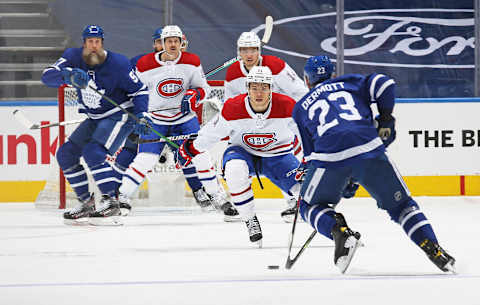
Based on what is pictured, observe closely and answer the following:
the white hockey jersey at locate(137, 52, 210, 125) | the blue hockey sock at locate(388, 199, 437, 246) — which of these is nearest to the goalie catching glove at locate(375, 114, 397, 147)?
the blue hockey sock at locate(388, 199, 437, 246)

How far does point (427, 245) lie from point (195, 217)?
2931mm

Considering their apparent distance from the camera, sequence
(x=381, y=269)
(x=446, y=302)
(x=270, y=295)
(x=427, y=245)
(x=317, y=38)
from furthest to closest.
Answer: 1. (x=317, y=38)
2. (x=381, y=269)
3. (x=427, y=245)
4. (x=270, y=295)
5. (x=446, y=302)

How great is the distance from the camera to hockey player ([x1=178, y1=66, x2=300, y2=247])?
414 cm

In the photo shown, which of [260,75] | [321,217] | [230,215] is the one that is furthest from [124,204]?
[321,217]

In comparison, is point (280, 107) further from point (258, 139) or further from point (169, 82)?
point (169, 82)

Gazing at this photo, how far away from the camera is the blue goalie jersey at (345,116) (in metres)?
3.12

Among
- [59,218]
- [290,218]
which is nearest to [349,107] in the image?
[290,218]

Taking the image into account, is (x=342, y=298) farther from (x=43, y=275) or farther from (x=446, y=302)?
(x=43, y=275)

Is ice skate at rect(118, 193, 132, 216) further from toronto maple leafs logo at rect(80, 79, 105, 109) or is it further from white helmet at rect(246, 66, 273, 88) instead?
white helmet at rect(246, 66, 273, 88)

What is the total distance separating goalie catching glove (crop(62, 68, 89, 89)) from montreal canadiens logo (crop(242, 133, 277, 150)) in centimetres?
106

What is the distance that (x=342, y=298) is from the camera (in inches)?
104

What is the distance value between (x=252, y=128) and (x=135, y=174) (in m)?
1.38

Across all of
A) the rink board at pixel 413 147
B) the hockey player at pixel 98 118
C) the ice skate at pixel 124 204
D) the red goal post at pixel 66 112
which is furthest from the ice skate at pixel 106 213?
the rink board at pixel 413 147

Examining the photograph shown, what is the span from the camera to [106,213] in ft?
17.0
